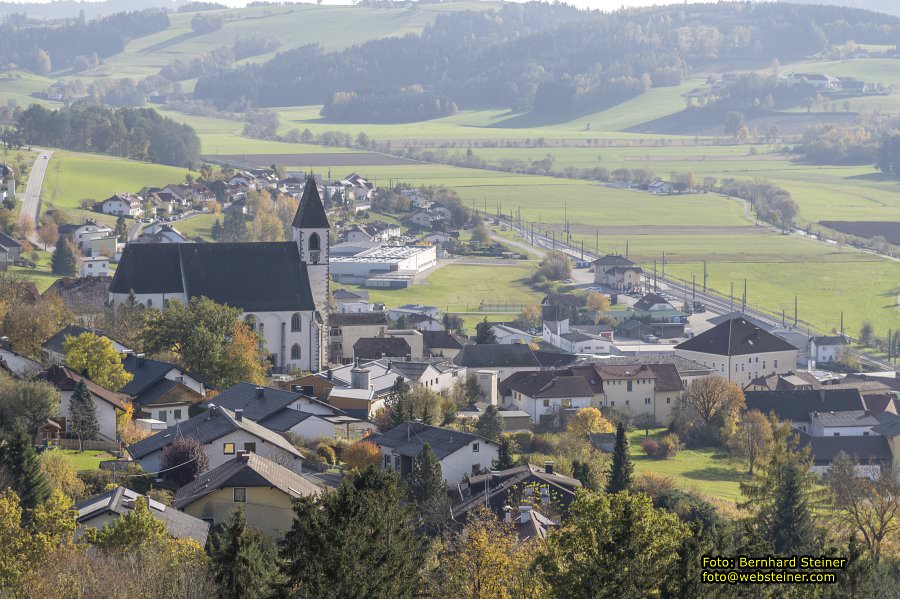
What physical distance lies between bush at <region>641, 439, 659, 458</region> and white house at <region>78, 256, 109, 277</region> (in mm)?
36999

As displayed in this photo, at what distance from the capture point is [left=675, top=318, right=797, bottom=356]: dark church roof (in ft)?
234

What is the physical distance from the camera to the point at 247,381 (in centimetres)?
5050

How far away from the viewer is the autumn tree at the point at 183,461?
3497 cm

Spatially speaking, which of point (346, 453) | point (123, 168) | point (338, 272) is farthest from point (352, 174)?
point (346, 453)

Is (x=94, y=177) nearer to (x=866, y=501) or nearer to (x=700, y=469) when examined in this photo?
(x=700, y=469)

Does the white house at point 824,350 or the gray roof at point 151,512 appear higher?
the gray roof at point 151,512

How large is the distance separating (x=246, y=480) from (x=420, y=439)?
10.4 metres

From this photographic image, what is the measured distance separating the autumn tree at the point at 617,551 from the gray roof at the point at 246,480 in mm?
10533

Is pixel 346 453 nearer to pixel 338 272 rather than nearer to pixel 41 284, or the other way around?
pixel 41 284

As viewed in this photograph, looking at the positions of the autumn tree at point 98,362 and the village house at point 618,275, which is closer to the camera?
the autumn tree at point 98,362

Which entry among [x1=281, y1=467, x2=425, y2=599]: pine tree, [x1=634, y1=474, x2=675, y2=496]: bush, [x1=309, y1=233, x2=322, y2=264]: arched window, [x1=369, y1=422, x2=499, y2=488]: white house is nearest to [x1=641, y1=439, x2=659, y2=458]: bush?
[x1=634, y1=474, x2=675, y2=496]: bush

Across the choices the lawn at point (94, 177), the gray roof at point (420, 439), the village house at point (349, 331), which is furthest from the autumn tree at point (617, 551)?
the lawn at point (94, 177)

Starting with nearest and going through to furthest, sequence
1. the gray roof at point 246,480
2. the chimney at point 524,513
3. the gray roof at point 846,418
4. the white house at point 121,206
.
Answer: the chimney at point 524,513, the gray roof at point 246,480, the gray roof at point 846,418, the white house at point 121,206

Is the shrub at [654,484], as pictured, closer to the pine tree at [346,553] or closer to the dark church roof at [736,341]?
the pine tree at [346,553]
